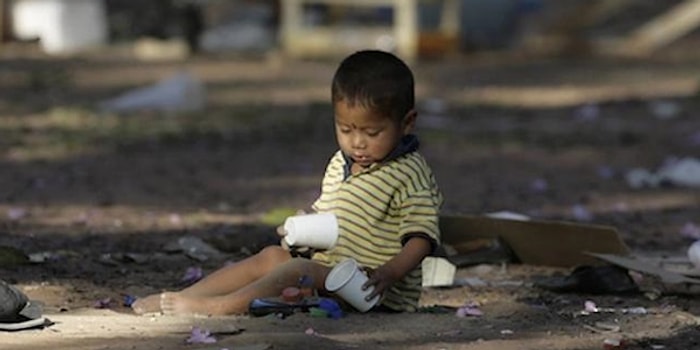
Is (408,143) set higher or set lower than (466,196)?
higher

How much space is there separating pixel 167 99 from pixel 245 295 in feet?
26.0

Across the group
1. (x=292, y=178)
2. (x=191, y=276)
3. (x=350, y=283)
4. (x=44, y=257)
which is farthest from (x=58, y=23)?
(x=350, y=283)

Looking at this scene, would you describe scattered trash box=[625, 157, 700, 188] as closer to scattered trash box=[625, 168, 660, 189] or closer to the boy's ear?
scattered trash box=[625, 168, 660, 189]

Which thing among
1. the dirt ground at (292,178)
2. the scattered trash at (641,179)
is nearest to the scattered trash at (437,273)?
the dirt ground at (292,178)

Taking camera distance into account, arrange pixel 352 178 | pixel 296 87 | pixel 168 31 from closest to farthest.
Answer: pixel 352 178
pixel 296 87
pixel 168 31

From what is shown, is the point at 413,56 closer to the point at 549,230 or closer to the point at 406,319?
the point at 549,230

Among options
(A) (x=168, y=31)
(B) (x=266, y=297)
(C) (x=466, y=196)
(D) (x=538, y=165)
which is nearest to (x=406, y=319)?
(B) (x=266, y=297)

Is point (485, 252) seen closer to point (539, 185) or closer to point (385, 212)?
point (385, 212)

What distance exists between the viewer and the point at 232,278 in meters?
5.53

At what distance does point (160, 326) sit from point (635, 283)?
188 centimetres

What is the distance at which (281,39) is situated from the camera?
18.6 m

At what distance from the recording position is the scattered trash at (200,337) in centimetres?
487

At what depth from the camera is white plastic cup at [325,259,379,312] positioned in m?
5.25

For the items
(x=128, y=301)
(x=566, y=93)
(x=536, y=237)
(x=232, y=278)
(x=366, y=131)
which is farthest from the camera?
(x=566, y=93)
